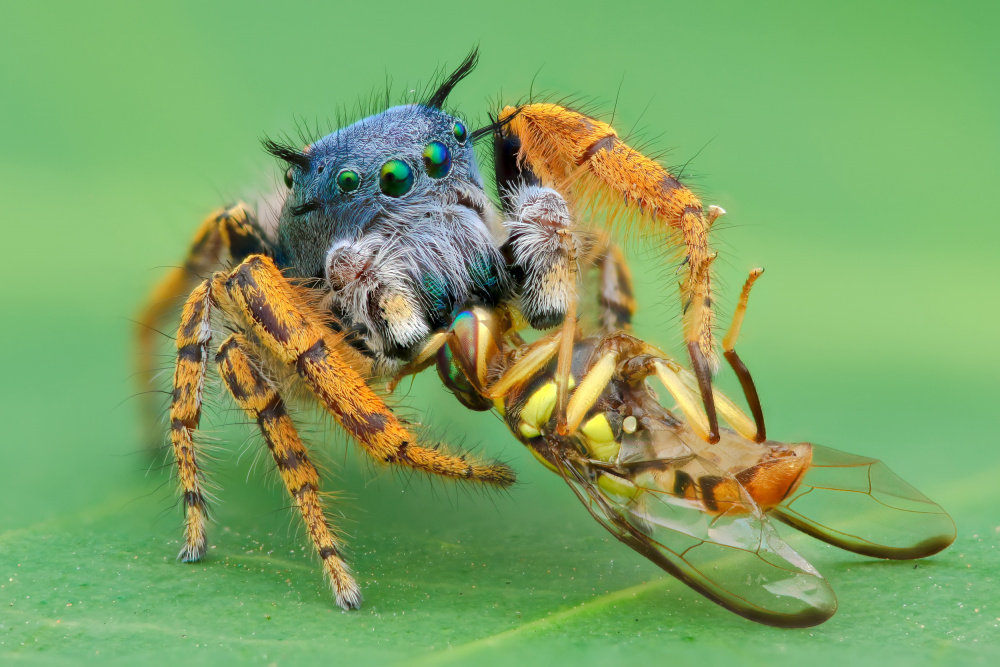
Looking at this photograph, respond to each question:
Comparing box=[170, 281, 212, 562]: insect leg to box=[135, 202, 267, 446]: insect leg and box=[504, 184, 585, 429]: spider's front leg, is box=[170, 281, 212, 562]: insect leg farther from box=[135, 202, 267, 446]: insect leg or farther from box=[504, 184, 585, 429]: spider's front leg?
box=[504, 184, 585, 429]: spider's front leg

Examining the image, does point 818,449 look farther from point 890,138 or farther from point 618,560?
point 890,138

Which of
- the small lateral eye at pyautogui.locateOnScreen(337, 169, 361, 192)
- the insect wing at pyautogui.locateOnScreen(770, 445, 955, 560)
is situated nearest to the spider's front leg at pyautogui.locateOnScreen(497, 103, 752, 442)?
the insect wing at pyautogui.locateOnScreen(770, 445, 955, 560)

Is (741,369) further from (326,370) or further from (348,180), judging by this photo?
(348,180)

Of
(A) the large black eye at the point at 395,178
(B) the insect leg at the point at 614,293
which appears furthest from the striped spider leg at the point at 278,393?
(B) the insect leg at the point at 614,293

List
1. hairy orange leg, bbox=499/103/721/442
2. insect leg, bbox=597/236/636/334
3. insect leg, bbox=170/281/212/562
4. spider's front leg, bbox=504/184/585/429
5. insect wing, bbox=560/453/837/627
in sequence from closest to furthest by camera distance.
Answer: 1. insect wing, bbox=560/453/837/627
2. hairy orange leg, bbox=499/103/721/442
3. spider's front leg, bbox=504/184/585/429
4. insect leg, bbox=170/281/212/562
5. insect leg, bbox=597/236/636/334

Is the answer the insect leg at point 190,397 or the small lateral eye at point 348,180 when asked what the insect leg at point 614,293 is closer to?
the small lateral eye at point 348,180

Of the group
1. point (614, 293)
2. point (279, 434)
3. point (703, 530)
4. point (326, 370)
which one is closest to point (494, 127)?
point (614, 293)
